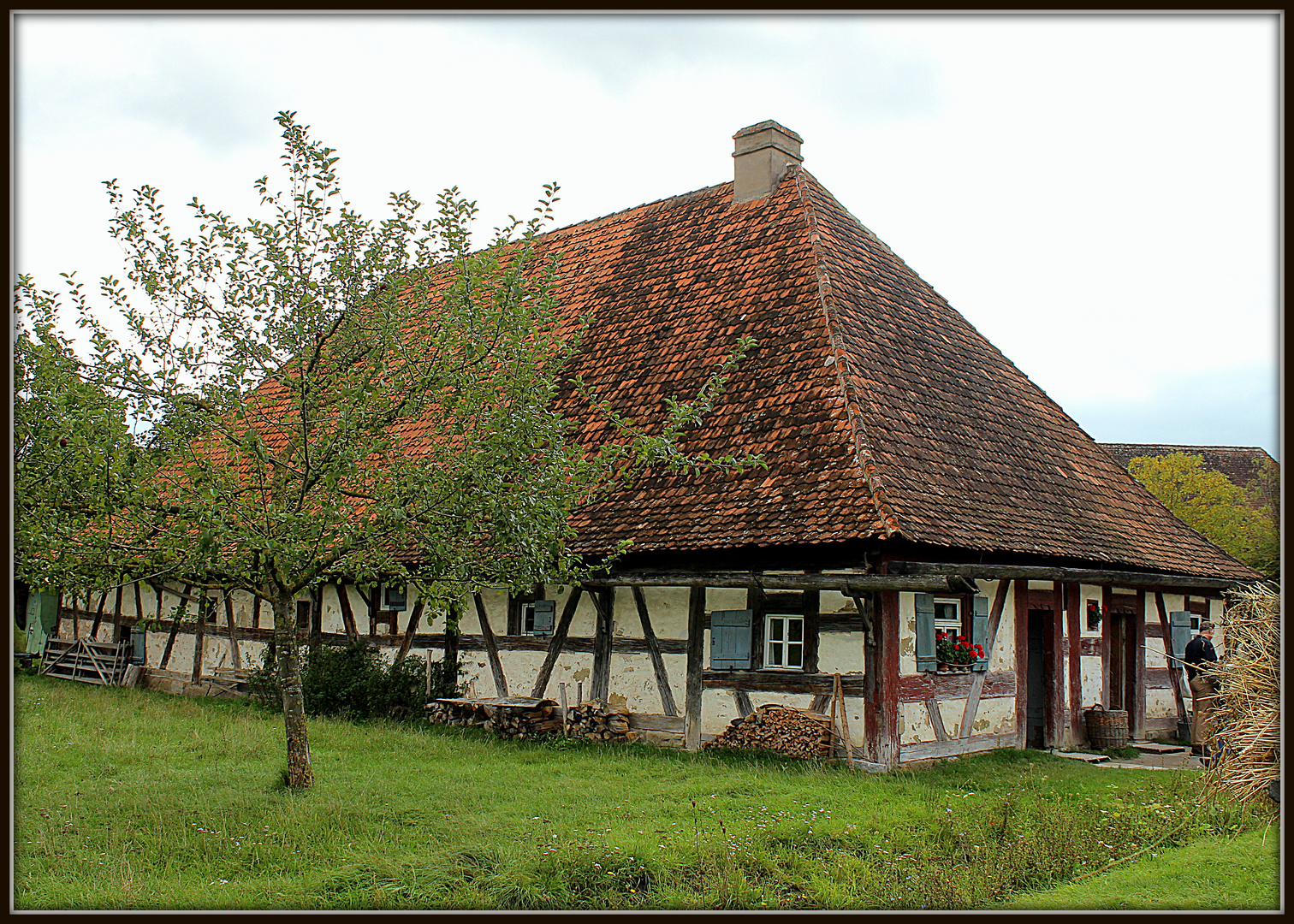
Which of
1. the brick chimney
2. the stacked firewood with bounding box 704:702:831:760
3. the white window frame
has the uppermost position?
the brick chimney

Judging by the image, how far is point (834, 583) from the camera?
10.2 m

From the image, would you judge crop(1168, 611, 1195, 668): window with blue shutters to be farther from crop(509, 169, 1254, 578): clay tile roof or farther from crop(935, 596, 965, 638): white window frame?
crop(935, 596, 965, 638): white window frame

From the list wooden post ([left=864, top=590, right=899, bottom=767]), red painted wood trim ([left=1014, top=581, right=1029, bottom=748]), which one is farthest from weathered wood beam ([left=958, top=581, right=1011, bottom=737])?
wooden post ([left=864, top=590, right=899, bottom=767])

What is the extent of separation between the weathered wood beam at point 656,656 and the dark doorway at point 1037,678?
447 cm

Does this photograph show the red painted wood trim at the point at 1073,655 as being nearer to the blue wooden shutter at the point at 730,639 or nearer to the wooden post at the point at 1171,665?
the wooden post at the point at 1171,665

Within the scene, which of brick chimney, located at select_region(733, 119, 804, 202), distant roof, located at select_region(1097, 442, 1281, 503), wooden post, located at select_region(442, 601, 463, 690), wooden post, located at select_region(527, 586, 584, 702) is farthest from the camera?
distant roof, located at select_region(1097, 442, 1281, 503)

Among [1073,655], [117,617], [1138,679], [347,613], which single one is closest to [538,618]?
[347,613]

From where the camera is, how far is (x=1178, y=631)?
1532 centimetres

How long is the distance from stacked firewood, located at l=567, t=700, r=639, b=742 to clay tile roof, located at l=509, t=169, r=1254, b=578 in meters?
1.89

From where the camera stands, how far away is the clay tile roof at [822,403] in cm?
1101

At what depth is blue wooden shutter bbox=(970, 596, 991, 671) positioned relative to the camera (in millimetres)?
11586

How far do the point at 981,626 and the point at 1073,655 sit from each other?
86.9 inches

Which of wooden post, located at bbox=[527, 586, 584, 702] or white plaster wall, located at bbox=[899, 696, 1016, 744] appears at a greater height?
wooden post, located at bbox=[527, 586, 584, 702]

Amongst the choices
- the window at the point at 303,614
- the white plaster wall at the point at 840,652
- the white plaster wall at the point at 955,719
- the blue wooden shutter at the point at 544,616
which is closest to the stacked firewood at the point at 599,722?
the blue wooden shutter at the point at 544,616
